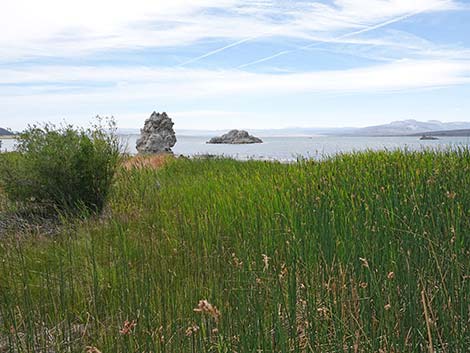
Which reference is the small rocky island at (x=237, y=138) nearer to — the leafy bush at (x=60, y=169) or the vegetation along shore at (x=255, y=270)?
the vegetation along shore at (x=255, y=270)

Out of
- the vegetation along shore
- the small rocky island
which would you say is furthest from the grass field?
the small rocky island

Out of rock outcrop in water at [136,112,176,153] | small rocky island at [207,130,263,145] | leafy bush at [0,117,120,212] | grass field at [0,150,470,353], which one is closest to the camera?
grass field at [0,150,470,353]

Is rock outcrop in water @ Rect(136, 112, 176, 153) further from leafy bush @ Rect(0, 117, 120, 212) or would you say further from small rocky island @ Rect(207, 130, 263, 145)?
small rocky island @ Rect(207, 130, 263, 145)

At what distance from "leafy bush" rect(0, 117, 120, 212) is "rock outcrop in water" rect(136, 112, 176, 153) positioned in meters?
20.7

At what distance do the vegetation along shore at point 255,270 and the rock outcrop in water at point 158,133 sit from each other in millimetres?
18499

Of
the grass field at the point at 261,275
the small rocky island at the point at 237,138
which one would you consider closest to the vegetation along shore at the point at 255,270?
the grass field at the point at 261,275

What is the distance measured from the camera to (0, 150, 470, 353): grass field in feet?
8.38

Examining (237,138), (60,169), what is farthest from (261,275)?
(237,138)

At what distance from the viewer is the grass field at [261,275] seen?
255 cm

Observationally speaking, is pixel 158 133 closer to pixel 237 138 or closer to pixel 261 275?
pixel 261 275

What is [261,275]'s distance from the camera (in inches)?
123

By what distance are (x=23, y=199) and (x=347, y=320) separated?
272 inches

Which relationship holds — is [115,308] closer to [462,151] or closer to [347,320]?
[347,320]

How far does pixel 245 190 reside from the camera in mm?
7754
